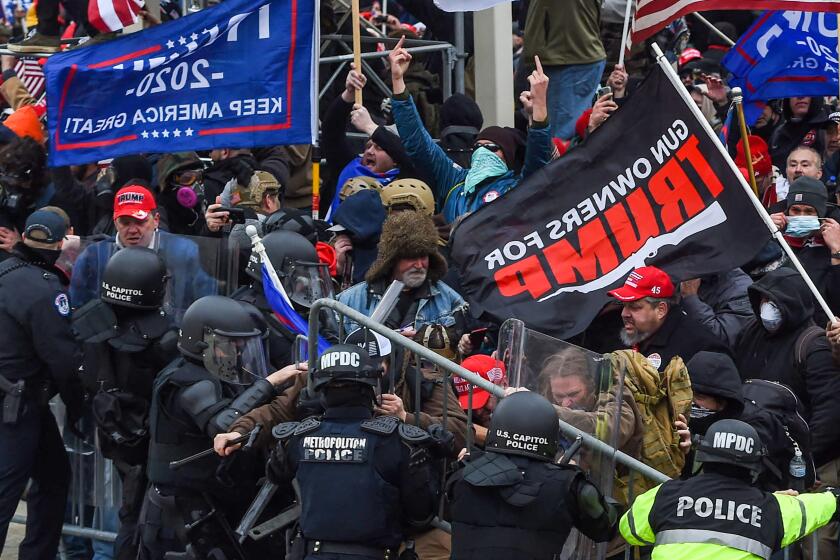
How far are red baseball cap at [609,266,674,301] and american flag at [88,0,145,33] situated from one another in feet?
16.9

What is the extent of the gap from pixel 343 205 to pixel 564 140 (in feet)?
7.81

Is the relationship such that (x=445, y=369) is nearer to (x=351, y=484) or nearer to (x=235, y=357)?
(x=351, y=484)

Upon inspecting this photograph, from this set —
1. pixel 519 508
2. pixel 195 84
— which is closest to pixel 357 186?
pixel 195 84

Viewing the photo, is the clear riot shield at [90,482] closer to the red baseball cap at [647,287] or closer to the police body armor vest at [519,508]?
the red baseball cap at [647,287]

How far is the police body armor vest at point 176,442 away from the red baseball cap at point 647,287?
7.32ft

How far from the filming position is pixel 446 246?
32.1 feet

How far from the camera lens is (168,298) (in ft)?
30.5

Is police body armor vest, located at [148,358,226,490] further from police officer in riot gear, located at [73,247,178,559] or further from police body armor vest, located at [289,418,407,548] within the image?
police body armor vest, located at [289,418,407,548]

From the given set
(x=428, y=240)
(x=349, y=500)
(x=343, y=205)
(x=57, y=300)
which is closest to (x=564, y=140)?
(x=343, y=205)

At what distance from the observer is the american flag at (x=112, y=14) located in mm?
11750

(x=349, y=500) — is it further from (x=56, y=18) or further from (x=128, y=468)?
(x=56, y=18)

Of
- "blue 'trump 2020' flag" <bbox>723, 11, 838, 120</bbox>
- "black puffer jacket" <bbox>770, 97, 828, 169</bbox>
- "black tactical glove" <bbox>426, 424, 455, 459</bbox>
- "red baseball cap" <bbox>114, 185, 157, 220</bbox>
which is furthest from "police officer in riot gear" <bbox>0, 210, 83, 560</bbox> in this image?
"black puffer jacket" <bbox>770, 97, 828, 169</bbox>

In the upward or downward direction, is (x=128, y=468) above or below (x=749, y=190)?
below

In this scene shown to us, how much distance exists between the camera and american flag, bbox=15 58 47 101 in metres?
14.1
